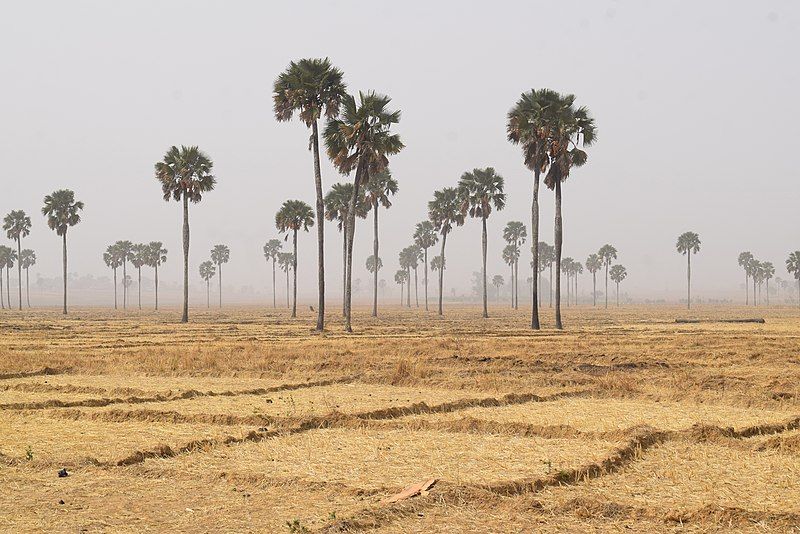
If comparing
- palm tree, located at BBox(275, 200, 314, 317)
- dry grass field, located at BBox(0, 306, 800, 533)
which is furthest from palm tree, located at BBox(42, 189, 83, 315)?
dry grass field, located at BBox(0, 306, 800, 533)

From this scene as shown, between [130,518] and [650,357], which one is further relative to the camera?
[650,357]

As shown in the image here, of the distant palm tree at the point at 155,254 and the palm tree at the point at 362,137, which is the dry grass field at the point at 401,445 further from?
the distant palm tree at the point at 155,254

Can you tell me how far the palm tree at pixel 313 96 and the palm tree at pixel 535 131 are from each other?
12856mm

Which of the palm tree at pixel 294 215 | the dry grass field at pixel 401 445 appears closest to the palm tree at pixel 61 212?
the palm tree at pixel 294 215

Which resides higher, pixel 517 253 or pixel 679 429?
pixel 517 253

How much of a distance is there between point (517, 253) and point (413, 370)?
513 ft

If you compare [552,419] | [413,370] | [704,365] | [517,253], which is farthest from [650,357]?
[517,253]

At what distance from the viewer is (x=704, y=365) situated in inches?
1169

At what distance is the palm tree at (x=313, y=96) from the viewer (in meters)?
55.0

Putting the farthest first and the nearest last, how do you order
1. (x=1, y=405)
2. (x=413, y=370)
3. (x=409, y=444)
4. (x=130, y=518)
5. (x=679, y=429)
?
1. (x=413, y=370)
2. (x=1, y=405)
3. (x=679, y=429)
4. (x=409, y=444)
5. (x=130, y=518)

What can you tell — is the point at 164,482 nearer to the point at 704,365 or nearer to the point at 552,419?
the point at 552,419

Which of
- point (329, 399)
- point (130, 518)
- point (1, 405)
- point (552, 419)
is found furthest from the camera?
point (329, 399)

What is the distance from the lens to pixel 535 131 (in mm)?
57406

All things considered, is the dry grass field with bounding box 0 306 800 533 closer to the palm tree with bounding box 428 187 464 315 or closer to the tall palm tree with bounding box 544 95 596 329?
the tall palm tree with bounding box 544 95 596 329
